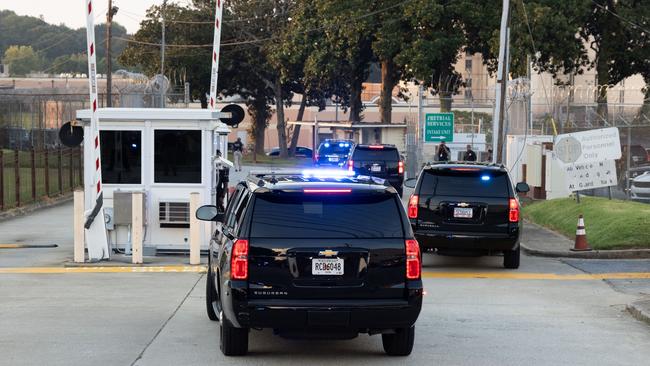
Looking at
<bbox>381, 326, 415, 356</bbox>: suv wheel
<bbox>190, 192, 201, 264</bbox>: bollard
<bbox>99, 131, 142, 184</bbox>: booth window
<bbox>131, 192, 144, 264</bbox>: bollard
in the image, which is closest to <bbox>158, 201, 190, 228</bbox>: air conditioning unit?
<bbox>99, 131, 142, 184</bbox>: booth window

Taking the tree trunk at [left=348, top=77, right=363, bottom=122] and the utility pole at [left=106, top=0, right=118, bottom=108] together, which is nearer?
the utility pole at [left=106, top=0, right=118, bottom=108]

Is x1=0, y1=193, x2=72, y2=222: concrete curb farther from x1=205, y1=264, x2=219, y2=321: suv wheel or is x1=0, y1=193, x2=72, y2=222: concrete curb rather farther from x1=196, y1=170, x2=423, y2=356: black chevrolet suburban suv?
x1=196, y1=170, x2=423, y2=356: black chevrolet suburban suv

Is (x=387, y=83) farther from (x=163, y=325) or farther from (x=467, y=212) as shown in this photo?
(x=163, y=325)

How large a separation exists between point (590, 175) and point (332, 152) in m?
27.9

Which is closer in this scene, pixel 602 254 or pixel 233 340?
pixel 233 340

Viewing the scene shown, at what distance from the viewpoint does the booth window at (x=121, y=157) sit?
17719mm

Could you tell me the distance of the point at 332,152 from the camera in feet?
171

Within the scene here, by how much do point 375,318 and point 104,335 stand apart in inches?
126

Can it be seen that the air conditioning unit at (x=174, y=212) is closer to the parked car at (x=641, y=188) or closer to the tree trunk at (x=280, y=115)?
the parked car at (x=641, y=188)

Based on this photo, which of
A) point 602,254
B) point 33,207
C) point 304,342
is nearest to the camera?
point 304,342

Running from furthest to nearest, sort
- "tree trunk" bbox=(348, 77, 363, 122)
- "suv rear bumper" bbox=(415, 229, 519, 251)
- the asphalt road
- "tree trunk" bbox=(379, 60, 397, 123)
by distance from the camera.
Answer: "tree trunk" bbox=(348, 77, 363, 122)
"tree trunk" bbox=(379, 60, 397, 123)
"suv rear bumper" bbox=(415, 229, 519, 251)
the asphalt road

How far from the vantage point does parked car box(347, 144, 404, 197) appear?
35031 mm

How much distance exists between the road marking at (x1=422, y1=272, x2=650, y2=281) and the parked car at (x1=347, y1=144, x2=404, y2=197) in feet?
60.1

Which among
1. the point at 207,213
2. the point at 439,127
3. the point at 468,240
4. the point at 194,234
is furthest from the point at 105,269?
the point at 439,127
